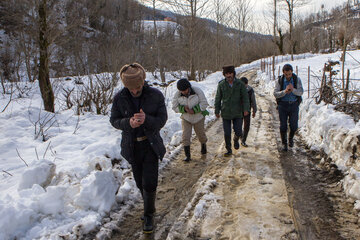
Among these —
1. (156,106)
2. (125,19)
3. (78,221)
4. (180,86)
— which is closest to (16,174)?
(78,221)

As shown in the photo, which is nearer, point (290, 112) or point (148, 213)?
point (148, 213)

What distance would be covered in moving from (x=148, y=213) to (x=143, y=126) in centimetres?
102

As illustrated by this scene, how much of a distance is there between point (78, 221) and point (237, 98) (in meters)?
3.57

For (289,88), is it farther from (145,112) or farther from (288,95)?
(145,112)

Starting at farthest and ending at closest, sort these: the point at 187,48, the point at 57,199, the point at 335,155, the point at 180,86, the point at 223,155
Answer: the point at 187,48
the point at 223,155
the point at 180,86
the point at 335,155
the point at 57,199

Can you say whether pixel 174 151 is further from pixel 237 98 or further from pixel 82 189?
pixel 82 189

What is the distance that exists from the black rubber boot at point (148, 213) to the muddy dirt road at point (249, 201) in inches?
3.4

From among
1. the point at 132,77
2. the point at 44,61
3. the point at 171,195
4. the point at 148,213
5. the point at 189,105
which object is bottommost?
the point at 171,195

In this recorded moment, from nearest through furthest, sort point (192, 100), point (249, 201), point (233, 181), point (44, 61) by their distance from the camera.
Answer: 1. point (249, 201)
2. point (233, 181)
3. point (192, 100)
4. point (44, 61)

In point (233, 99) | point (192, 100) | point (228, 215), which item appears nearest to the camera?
point (228, 215)

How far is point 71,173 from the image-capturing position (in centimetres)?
391

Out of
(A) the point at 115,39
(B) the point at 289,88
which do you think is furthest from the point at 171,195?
(A) the point at 115,39

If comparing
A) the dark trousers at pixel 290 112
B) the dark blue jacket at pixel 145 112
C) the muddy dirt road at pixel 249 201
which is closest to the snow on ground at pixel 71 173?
the muddy dirt road at pixel 249 201

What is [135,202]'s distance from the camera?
3.61 m
